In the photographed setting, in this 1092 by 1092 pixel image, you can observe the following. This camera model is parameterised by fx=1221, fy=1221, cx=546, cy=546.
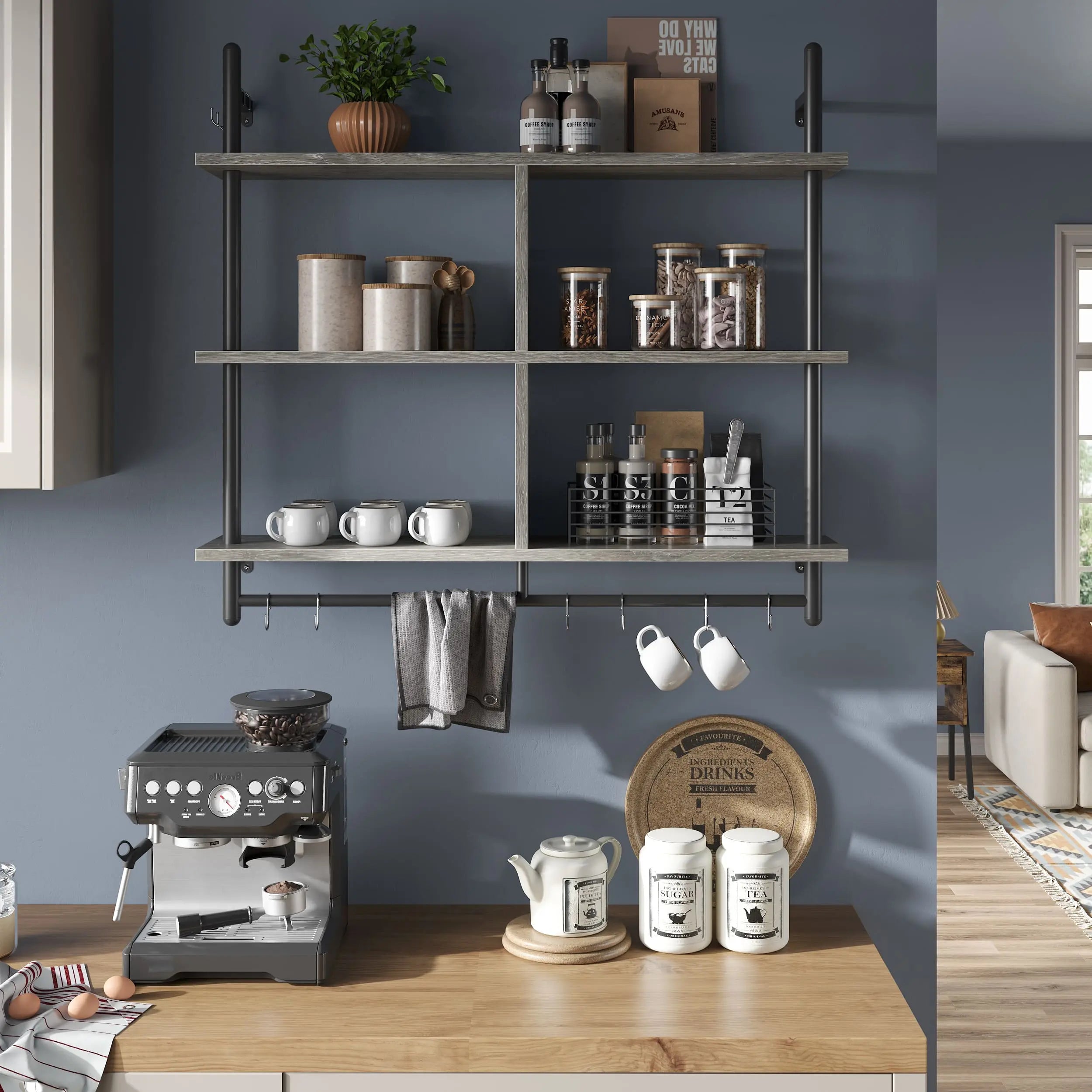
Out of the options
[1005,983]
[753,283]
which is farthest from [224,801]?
[1005,983]

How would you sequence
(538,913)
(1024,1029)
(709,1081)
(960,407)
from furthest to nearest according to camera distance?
1. (960,407)
2. (1024,1029)
3. (538,913)
4. (709,1081)

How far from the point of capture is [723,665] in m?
1.93

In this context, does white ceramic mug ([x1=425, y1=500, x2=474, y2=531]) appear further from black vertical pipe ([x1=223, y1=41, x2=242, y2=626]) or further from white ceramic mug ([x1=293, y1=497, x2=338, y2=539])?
black vertical pipe ([x1=223, y1=41, x2=242, y2=626])

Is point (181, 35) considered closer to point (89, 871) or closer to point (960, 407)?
point (89, 871)

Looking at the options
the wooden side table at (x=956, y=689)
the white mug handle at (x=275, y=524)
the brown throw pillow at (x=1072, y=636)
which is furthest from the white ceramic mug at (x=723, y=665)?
the brown throw pillow at (x=1072, y=636)

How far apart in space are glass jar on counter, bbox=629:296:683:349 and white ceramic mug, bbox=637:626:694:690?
0.45 meters

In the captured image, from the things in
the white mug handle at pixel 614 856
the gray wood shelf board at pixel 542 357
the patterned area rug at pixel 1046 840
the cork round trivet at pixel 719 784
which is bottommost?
the patterned area rug at pixel 1046 840

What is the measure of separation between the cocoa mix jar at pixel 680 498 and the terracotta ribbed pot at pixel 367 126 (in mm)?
659

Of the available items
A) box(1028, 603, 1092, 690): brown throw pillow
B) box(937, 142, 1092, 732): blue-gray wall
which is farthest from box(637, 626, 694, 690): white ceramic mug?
box(937, 142, 1092, 732): blue-gray wall

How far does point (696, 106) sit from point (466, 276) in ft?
1.54

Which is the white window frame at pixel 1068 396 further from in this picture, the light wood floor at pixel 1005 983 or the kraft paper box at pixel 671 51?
the kraft paper box at pixel 671 51

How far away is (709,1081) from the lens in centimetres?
160

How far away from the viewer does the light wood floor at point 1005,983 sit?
2918 millimetres

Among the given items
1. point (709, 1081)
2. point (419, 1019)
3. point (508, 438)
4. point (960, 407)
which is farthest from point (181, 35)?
point (960, 407)
